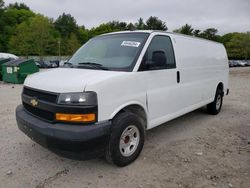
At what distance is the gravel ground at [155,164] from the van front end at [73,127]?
0.50 m

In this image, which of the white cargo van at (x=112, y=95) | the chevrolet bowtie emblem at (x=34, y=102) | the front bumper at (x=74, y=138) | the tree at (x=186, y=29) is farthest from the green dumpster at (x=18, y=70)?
the tree at (x=186, y=29)

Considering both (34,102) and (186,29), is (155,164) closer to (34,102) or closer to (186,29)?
(34,102)

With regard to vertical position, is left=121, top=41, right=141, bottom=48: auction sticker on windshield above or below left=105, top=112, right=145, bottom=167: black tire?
above

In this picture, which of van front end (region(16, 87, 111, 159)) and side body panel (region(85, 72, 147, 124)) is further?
side body panel (region(85, 72, 147, 124))

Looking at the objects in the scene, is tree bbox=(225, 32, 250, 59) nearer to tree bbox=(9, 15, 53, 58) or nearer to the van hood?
tree bbox=(9, 15, 53, 58)

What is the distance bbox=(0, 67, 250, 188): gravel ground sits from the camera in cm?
313

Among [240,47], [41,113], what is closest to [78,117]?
[41,113]

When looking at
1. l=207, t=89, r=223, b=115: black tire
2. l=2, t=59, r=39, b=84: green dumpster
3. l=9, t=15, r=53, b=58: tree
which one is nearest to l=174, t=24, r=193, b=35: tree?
l=9, t=15, r=53, b=58: tree

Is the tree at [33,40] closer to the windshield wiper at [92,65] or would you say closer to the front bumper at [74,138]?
the windshield wiper at [92,65]

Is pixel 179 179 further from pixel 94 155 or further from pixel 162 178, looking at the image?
pixel 94 155

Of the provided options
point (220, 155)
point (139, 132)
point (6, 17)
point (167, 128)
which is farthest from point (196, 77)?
point (6, 17)

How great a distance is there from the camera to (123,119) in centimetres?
327

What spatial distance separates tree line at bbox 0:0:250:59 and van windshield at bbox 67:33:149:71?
2009 inches

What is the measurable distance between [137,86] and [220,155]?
1.84m
